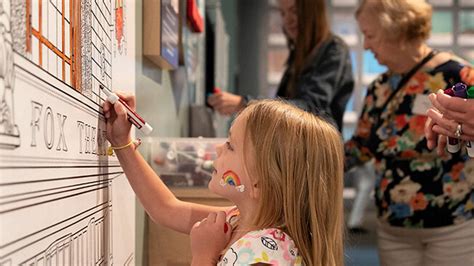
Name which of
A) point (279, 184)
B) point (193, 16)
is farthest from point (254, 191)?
point (193, 16)

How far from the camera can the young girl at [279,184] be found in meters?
1.17

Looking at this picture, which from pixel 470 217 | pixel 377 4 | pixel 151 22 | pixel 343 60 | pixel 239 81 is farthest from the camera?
pixel 239 81

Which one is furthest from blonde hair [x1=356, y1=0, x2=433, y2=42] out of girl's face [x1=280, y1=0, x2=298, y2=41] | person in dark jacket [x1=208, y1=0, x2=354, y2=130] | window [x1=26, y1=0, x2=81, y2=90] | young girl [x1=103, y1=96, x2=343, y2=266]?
window [x1=26, y1=0, x2=81, y2=90]

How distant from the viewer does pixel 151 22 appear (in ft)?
5.49

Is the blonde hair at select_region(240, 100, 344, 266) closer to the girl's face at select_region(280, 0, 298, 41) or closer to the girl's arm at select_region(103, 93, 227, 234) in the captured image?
the girl's arm at select_region(103, 93, 227, 234)

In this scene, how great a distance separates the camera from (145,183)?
1371 mm

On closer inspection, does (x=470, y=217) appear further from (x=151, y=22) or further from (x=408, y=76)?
(x=151, y=22)

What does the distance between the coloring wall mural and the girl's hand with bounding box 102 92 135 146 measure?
0.11 feet

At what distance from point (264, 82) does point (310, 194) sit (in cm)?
486

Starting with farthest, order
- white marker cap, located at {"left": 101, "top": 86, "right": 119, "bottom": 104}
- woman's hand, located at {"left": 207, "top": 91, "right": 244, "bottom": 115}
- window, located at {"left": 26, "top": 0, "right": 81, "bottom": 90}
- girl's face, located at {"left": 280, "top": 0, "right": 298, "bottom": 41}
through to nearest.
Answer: woman's hand, located at {"left": 207, "top": 91, "right": 244, "bottom": 115} → girl's face, located at {"left": 280, "top": 0, "right": 298, "bottom": 41} → white marker cap, located at {"left": 101, "top": 86, "right": 119, "bottom": 104} → window, located at {"left": 26, "top": 0, "right": 81, "bottom": 90}

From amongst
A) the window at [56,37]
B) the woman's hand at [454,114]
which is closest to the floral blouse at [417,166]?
the woman's hand at [454,114]

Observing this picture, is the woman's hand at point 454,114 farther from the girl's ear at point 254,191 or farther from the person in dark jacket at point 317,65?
the person in dark jacket at point 317,65

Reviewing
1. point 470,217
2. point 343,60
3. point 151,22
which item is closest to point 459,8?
point 343,60

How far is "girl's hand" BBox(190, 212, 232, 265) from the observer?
1.21 metres
